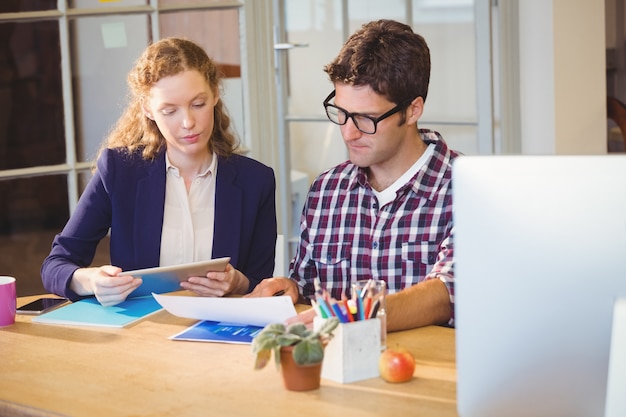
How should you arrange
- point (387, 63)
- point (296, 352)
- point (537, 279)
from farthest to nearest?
point (387, 63) < point (296, 352) < point (537, 279)

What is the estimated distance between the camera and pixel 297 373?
1.61m

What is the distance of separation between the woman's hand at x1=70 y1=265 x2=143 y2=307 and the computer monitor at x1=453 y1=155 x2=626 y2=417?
103 cm

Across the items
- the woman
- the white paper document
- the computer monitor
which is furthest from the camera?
the woman

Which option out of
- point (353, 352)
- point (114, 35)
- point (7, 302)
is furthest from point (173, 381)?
point (114, 35)

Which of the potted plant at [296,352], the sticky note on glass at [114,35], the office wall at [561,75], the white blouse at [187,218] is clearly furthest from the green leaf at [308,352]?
the office wall at [561,75]

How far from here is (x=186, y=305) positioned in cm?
204

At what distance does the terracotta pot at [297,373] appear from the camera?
161cm

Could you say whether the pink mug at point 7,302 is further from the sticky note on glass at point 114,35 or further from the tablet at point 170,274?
the sticky note on glass at point 114,35

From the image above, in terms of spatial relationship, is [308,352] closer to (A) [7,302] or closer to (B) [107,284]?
(B) [107,284]

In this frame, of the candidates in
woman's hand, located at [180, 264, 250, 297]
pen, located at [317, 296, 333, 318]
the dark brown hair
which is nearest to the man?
the dark brown hair

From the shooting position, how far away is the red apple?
1.65m

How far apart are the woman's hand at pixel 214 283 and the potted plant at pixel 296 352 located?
0.63 m

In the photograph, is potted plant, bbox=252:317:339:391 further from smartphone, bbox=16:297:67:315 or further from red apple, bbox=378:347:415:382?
smartphone, bbox=16:297:67:315

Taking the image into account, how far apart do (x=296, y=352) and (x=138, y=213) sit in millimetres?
1035
